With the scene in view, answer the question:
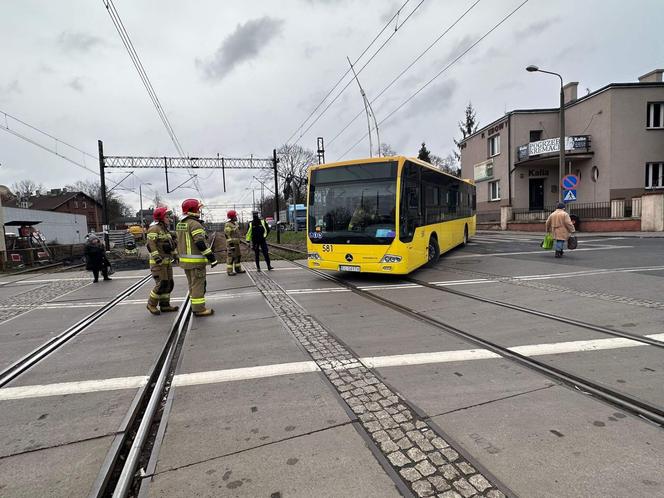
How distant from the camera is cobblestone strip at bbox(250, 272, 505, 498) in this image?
2227 mm

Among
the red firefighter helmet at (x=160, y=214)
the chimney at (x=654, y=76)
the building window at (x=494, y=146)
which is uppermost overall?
the chimney at (x=654, y=76)

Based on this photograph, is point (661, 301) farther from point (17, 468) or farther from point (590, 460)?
point (17, 468)

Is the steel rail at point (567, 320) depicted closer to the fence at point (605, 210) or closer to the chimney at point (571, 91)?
the fence at point (605, 210)

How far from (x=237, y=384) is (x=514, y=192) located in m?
32.4

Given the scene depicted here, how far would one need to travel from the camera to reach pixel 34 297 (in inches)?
360

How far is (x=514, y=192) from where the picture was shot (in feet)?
103

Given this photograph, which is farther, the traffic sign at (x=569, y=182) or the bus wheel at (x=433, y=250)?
the traffic sign at (x=569, y=182)

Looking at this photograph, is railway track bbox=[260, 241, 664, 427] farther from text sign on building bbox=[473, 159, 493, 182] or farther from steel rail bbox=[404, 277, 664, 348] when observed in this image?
text sign on building bbox=[473, 159, 493, 182]

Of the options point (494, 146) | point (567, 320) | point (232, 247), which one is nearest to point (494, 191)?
point (494, 146)

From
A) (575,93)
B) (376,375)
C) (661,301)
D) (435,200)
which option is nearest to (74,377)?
(376,375)

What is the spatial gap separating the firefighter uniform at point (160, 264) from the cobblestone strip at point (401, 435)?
139 inches

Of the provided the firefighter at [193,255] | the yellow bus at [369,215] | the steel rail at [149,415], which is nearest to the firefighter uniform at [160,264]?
the firefighter at [193,255]

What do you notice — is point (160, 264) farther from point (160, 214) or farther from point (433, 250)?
point (433, 250)

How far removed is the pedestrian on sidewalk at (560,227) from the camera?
1219cm
